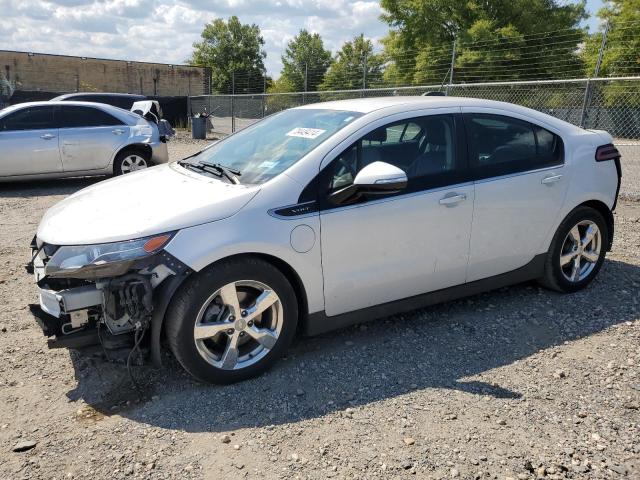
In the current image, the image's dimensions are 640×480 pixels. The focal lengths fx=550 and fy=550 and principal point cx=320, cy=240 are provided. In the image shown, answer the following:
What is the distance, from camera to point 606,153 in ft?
15.0

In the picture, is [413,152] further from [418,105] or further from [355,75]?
[355,75]

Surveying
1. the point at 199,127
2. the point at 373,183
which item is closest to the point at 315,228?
the point at 373,183

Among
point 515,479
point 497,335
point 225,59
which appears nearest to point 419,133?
point 497,335

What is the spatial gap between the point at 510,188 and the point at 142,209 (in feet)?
8.44

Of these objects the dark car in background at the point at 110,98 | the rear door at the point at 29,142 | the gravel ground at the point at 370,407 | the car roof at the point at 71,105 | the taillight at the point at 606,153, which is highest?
the dark car in background at the point at 110,98

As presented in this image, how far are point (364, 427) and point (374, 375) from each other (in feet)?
1.81

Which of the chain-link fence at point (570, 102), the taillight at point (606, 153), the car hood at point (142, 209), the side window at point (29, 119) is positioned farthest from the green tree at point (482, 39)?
the car hood at point (142, 209)

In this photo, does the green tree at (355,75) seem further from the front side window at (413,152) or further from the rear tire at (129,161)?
the front side window at (413,152)

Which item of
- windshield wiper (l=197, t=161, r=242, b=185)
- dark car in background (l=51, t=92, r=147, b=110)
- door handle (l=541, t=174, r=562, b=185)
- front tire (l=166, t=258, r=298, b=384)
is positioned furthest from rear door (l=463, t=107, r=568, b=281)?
dark car in background (l=51, t=92, r=147, b=110)

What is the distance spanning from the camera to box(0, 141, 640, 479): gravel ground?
262 centimetres

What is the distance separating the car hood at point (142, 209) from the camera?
9.99 feet

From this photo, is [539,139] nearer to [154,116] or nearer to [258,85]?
[154,116]

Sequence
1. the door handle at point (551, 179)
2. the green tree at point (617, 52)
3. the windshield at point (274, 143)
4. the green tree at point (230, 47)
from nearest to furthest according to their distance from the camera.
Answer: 1. the windshield at point (274, 143)
2. the door handle at point (551, 179)
3. the green tree at point (617, 52)
4. the green tree at point (230, 47)

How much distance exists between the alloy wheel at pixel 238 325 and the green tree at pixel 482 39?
2202 cm
